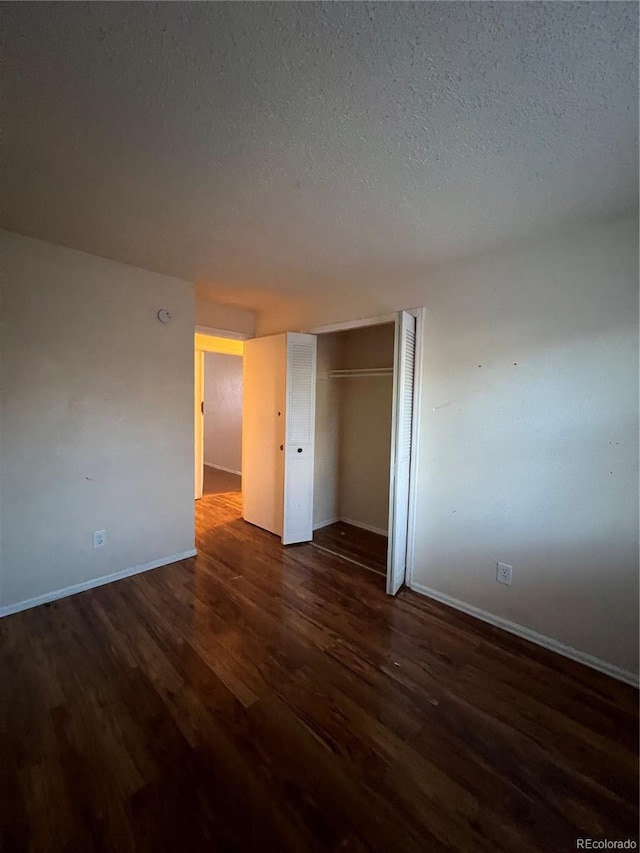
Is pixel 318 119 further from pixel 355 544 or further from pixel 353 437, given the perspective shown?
pixel 355 544

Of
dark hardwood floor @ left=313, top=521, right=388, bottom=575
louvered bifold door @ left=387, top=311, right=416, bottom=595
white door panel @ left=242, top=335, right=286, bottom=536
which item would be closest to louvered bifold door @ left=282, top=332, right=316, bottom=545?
white door panel @ left=242, top=335, right=286, bottom=536

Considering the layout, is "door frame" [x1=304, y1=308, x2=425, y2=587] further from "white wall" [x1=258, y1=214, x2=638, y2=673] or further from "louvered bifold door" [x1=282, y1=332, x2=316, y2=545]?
"louvered bifold door" [x1=282, y1=332, x2=316, y2=545]

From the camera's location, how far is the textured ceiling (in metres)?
0.91

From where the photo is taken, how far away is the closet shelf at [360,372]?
11.0 feet

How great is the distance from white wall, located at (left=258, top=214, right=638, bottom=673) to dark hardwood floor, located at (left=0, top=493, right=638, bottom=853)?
343 millimetres

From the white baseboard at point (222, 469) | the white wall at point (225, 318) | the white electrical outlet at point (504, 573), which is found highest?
the white wall at point (225, 318)

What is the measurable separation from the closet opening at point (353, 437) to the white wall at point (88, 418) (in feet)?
4.66

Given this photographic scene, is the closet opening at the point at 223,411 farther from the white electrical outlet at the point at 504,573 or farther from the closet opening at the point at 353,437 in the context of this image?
the white electrical outlet at the point at 504,573

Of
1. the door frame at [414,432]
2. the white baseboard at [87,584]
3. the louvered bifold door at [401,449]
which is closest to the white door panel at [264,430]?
the white baseboard at [87,584]

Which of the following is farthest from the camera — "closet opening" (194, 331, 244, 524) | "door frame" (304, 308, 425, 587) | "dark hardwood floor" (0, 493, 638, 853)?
"closet opening" (194, 331, 244, 524)

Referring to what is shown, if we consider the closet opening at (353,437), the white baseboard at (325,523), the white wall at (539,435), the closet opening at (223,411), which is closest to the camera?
the white wall at (539,435)

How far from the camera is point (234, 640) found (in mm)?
1979

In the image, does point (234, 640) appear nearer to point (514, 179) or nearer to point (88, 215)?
point (88, 215)

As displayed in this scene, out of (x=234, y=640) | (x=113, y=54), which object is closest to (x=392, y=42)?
(x=113, y=54)
